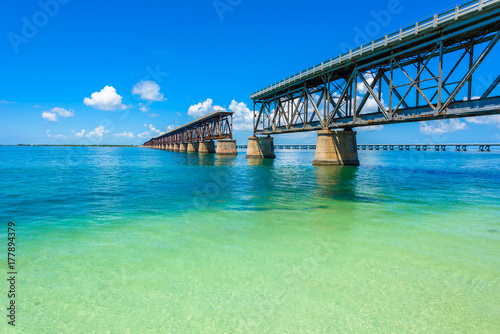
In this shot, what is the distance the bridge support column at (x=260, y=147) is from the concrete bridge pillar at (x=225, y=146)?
2081cm

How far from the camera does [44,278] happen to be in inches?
247

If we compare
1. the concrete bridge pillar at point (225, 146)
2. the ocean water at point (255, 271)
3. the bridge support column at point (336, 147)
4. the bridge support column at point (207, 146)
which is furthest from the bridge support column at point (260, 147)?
the ocean water at point (255, 271)

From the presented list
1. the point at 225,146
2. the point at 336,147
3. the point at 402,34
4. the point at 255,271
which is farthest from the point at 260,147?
the point at 255,271

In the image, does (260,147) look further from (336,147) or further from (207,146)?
(207,146)

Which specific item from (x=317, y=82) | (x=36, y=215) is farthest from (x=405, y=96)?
(x=36, y=215)

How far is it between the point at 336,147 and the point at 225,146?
5452 centimetres

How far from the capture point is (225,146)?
94.1 metres

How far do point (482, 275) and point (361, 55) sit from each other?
33859mm

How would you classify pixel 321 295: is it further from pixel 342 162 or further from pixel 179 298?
pixel 342 162

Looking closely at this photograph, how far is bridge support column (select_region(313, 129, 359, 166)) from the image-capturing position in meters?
43.6

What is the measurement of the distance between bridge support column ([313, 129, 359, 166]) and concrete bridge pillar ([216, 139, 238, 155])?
52154 mm

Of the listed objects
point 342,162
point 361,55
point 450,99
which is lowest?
point 342,162

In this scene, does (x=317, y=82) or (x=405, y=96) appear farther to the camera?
(x=317, y=82)

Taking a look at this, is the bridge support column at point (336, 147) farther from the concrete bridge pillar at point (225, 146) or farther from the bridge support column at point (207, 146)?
the bridge support column at point (207, 146)
